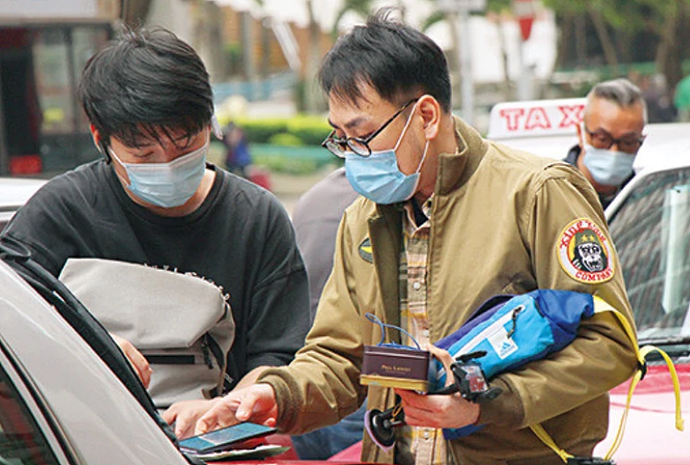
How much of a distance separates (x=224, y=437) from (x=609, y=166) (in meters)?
2.77

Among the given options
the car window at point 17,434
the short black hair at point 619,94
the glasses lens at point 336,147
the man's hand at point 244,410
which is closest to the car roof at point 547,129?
the short black hair at point 619,94

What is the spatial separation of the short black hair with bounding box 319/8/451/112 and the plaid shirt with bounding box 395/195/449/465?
0.26m

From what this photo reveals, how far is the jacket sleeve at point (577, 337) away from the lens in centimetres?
229

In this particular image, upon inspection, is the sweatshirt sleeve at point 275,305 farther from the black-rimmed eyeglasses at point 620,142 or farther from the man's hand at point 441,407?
the black-rimmed eyeglasses at point 620,142

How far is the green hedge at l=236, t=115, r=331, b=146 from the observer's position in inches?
1129

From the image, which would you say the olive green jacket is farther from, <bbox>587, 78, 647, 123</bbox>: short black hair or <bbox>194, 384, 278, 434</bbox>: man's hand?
<bbox>587, 78, 647, 123</bbox>: short black hair

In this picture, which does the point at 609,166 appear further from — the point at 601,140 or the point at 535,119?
the point at 535,119

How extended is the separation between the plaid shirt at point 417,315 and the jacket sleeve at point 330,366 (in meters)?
0.18

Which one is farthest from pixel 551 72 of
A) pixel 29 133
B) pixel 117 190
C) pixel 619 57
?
A: pixel 117 190

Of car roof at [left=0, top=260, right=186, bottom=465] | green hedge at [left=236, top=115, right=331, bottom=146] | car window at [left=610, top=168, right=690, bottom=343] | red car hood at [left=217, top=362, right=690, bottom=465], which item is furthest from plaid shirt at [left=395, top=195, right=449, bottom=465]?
green hedge at [left=236, top=115, right=331, bottom=146]

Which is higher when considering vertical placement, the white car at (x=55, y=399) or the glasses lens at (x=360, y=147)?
the glasses lens at (x=360, y=147)

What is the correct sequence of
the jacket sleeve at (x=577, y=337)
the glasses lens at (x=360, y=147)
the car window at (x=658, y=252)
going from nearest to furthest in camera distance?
the jacket sleeve at (x=577, y=337), the glasses lens at (x=360, y=147), the car window at (x=658, y=252)

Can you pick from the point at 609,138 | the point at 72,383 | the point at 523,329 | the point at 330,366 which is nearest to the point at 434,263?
the point at 523,329

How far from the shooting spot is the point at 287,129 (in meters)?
29.5
